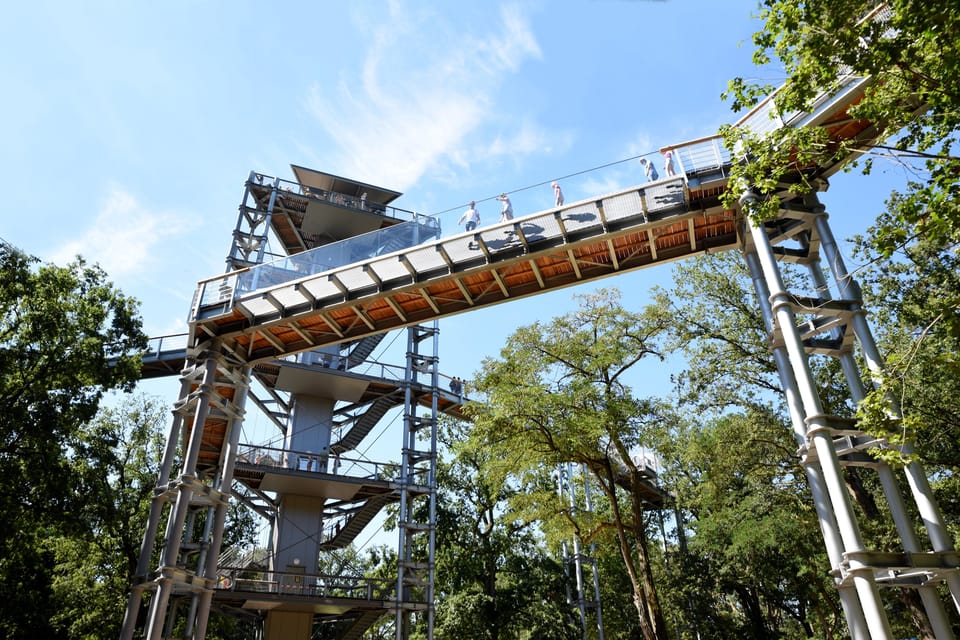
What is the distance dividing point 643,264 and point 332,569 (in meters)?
42.6

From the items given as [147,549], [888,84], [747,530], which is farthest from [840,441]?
[747,530]

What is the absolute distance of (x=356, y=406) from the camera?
2888cm

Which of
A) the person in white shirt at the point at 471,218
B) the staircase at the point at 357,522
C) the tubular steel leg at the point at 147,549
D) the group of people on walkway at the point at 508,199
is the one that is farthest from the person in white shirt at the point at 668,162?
the staircase at the point at 357,522

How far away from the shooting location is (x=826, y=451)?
10.1 metres

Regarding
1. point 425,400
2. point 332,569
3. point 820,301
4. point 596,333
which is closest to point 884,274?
point 596,333

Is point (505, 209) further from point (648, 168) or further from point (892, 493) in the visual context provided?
point (892, 493)

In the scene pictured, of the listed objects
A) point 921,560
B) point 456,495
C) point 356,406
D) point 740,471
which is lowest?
point 921,560

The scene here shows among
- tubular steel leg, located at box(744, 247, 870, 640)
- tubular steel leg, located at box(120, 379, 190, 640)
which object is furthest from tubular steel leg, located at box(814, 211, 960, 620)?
tubular steel leg, located at box(120, 379, 190, 640)

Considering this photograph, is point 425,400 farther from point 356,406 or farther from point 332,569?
point 332,569

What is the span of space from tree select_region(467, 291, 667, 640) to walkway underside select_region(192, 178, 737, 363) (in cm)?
280

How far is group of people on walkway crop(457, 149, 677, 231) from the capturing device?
1441 cm

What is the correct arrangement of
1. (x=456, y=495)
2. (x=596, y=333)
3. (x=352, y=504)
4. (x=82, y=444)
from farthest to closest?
(x=456, y=495), (x=352, y=504), (x=596, y=333), (x=82, y=444)

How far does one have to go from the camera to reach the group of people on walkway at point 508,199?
47.3 feet

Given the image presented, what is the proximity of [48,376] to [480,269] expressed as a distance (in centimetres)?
1170
